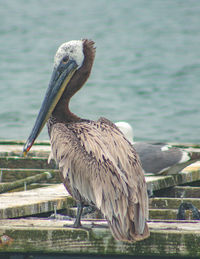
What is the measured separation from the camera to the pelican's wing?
4012 mm

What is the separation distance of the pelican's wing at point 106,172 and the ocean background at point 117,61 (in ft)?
38.3

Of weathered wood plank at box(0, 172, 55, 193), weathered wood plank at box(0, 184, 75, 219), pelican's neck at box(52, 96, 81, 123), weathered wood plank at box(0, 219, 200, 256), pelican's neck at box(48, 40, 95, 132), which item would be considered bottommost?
weathered wood plank at box(0, 219, 200, 256)

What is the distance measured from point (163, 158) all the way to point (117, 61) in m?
20.9

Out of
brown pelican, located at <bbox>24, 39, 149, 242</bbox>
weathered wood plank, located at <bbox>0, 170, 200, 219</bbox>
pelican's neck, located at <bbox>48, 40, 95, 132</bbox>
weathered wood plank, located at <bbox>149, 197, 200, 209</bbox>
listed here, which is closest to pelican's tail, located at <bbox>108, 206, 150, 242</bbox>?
brown pelican, located at <bbox>24, 39, 149, 242</bbox>

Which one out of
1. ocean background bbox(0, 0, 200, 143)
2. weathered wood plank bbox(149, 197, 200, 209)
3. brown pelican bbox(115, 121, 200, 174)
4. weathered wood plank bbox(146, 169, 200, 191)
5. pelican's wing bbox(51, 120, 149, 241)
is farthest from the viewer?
ocean background bbox(0, 0, 200, 143)

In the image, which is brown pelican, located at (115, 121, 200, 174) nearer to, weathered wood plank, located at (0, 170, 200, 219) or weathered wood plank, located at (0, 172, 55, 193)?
weathered wood plank, located at (0, 170, 200, 219)

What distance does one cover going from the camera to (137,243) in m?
3.91

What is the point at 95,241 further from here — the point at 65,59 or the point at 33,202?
the point at 65,59

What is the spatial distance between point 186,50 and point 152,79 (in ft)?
18.9

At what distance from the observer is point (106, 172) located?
163 inches

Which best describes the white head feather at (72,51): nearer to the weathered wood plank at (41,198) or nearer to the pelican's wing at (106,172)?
the pelican's wing at (106,172)

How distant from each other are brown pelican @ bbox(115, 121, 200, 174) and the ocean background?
356 inches

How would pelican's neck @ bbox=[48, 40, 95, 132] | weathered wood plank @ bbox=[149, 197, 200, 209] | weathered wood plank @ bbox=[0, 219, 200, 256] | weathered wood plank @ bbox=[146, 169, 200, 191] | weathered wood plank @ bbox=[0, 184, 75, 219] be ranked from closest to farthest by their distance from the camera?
1. weathered wood plank @ bbox=[0, 219, 200, 256]
2. weathered wood plank @ bbox=[0, 184, 75, 219]
3. pelican's neck @ bbox=[48, 40, 95, 132]
4. weathered wood plank @ bbox=[149, 197, 200, 209]
5. weathered wood plank @ bbox=[146, 169, 200, 191]

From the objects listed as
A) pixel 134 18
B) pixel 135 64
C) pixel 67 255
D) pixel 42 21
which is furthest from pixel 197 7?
pixel 67 255
